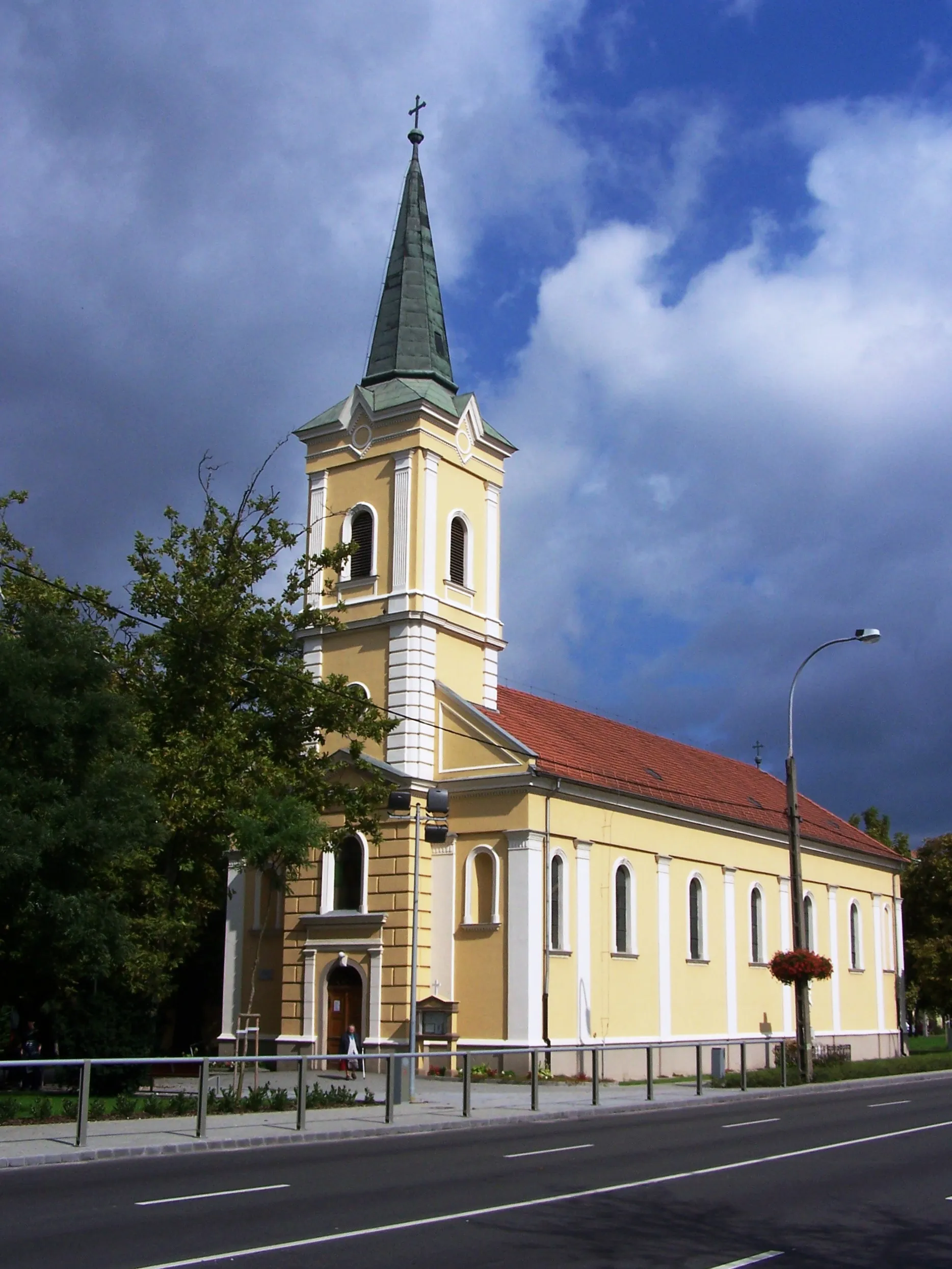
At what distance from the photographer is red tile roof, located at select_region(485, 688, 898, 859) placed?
38438mm

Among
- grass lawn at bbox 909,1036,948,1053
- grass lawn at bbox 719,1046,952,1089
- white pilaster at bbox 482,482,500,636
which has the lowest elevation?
grass lawn at bbox 909,1036,948,1053

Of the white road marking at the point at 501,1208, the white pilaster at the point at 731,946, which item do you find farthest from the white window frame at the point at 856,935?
the white road marking at the point at 501,1208

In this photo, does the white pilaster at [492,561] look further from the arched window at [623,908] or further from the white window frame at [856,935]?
A: the white window frame at [856,935]

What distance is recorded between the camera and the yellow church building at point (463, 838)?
1387 inches

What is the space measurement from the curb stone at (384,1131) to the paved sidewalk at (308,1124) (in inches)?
0.7

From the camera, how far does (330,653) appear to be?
3906 cm

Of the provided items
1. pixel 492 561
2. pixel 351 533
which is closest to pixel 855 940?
pixel 492 561

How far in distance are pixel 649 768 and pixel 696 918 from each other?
4.87 m

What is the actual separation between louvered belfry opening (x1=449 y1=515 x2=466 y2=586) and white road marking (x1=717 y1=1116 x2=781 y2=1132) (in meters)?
20.4

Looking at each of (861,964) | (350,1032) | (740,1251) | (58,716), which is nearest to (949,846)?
(861,964)

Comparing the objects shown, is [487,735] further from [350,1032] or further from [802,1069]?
[802,1069]

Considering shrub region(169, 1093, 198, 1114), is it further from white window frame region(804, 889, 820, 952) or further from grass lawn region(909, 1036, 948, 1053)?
grass lawn region(909, 1036, 948, 1053)

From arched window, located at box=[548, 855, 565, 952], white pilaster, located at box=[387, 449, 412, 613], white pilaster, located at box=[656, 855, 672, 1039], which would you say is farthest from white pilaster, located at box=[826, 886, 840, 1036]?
white pilaster, located at box=[387, 449, 412, 613]

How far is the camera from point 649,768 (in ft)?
143
